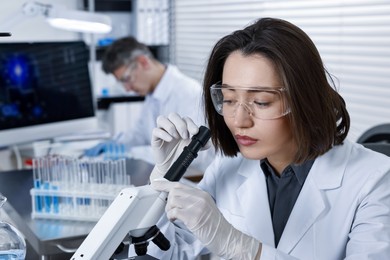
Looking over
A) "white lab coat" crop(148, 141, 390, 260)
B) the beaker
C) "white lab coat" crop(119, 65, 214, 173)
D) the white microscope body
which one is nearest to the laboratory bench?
"white lab coat" crop(148, 141, 390, 260)

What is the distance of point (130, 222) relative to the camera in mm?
1067

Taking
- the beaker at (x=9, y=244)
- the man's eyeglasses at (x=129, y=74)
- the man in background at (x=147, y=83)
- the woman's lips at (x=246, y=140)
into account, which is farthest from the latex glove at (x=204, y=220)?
the man's eyeglasses at (x=129, y=74)

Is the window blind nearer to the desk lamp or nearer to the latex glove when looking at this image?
the desk lamp

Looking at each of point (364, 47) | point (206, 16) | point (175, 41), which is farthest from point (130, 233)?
point (175, 41)

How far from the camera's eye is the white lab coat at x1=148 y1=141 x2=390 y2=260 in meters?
1.20

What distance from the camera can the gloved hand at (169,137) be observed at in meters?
1.37

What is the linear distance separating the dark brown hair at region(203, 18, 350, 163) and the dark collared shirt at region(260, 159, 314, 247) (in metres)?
0.06

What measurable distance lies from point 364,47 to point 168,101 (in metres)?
1.09

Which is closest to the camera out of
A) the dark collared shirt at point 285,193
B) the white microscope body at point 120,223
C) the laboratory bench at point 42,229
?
the white microscope body at point 120,223

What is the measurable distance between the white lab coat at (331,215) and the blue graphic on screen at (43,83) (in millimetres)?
1304

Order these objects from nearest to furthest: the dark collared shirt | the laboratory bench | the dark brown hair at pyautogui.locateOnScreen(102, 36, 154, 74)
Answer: the dark collared shirt → the laboratory bench → the dark brown hair at pyautogui.locateOnScreen(102, 36, 154, 74)

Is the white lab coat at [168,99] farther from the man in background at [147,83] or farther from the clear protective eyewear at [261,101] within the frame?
the clear protective eyewear at [261,101]

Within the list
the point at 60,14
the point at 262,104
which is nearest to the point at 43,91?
the point at 60,14

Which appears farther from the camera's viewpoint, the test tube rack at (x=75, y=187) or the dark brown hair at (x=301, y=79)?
the test tube rack at (x=75, y=187)
